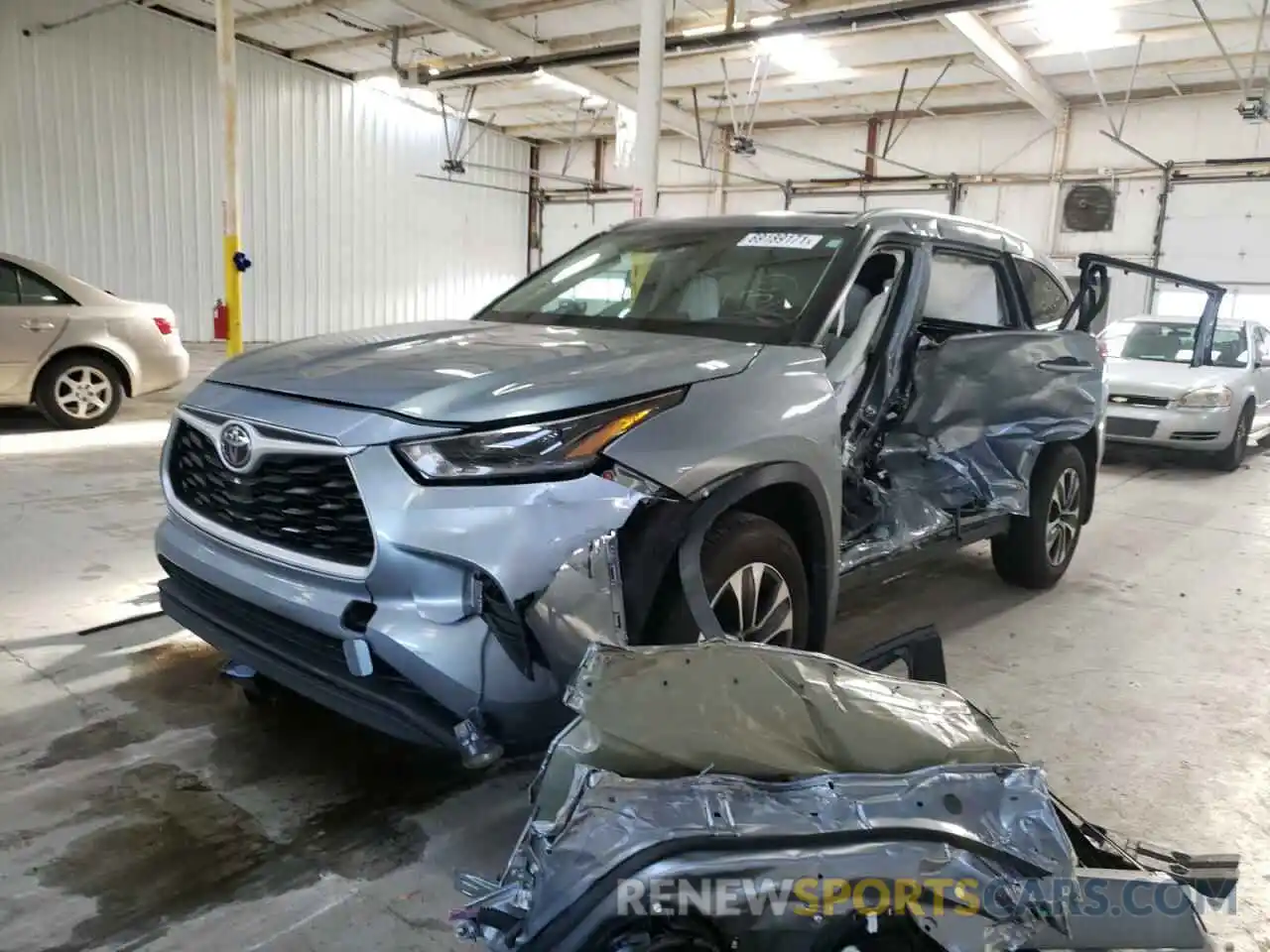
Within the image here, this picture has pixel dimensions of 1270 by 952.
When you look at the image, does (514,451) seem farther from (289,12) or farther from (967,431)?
(289,12)

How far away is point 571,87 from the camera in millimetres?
16047

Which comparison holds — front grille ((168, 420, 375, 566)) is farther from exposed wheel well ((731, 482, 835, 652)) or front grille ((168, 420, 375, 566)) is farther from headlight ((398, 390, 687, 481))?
exposed wheel well ((731, 482, 835, 652))

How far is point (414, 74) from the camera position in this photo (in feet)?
47.9

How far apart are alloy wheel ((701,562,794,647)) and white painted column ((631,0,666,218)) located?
19.8ft

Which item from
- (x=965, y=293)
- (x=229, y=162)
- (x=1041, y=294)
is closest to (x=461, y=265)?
(x=229, y=162)

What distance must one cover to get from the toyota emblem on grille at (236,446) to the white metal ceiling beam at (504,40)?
1004 centimetres

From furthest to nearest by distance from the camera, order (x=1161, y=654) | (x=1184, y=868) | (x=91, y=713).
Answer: (x=1161, y=654), (x=91, y=713), (x=1184, y=868)

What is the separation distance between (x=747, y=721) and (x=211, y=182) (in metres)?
16.0

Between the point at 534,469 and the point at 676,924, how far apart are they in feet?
3.33

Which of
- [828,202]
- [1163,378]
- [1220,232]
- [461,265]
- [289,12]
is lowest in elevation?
[1163,378]

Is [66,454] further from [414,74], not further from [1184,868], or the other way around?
[414,74]

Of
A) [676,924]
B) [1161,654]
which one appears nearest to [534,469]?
[676,924]

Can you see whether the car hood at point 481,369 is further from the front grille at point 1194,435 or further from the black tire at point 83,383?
the front grille at point 1194,435

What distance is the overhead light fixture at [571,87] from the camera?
1459cm
